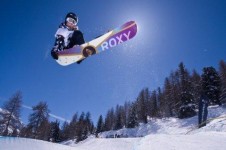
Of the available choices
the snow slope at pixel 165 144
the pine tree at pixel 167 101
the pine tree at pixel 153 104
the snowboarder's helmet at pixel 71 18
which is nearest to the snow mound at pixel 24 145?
the snow slope at pixel 165 144

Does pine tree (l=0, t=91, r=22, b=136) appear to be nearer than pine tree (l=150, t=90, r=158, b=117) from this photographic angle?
Yes

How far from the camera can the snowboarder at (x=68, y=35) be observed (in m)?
9.27

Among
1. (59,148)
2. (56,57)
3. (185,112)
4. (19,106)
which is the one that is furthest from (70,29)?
(185,112)

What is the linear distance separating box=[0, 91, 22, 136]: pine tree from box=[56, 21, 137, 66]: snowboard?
89.8 feet

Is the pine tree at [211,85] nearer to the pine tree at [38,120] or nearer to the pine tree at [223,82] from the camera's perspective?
the pine tree at [223,82]

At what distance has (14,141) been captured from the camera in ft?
25.9

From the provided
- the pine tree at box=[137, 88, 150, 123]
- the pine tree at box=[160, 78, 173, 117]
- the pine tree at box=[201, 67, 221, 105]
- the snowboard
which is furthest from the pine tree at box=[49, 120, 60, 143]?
the snowboard

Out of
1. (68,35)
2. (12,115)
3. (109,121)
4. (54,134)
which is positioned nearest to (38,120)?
(12,115)

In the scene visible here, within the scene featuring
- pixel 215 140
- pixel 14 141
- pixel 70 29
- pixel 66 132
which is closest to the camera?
pixel 215 140

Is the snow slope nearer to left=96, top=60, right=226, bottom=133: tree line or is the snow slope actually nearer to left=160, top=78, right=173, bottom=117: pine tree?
left=96, top=60, right=226, bottom=133: tree line

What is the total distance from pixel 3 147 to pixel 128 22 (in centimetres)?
757

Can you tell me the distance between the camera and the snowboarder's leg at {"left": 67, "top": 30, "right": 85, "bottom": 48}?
944 centimetres

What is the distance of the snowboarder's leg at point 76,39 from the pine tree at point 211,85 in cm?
3084

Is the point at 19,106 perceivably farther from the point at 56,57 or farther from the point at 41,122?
the point at 56,57
